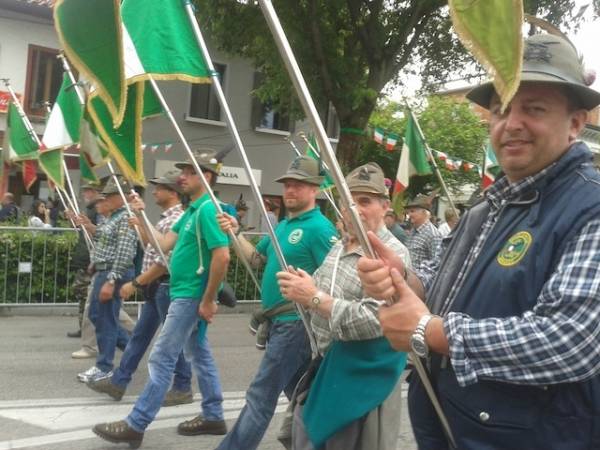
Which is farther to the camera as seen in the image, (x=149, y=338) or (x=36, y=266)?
(x=36, y=266)

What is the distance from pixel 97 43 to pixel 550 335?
266 cm

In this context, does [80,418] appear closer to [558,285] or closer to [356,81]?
[558,285]

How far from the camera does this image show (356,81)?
15828mm

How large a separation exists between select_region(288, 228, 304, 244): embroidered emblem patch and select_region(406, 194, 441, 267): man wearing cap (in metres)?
4.47

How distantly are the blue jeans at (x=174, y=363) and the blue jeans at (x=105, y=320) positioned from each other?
173cm

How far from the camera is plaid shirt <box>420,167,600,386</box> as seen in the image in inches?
72.1

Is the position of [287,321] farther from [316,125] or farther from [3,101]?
[3,101]

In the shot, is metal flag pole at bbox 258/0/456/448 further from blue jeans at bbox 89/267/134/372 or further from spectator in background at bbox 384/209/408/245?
spectator in background at bbox 384/209/408/245

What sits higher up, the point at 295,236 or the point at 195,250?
the point at 295,236

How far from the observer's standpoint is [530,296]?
1944 millimetres

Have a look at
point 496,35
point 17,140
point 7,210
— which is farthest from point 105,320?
point 7,210

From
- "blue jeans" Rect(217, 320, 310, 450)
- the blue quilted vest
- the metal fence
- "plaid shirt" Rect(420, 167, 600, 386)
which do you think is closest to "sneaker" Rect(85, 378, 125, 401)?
"blue jeans" Rect(217, 320, 310, 450)

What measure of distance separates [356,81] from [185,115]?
8.41 meters

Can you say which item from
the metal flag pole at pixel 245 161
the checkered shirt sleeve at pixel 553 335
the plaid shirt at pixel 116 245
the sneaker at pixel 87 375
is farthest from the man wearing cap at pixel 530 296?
the plaid shirt at pixel 116 245
